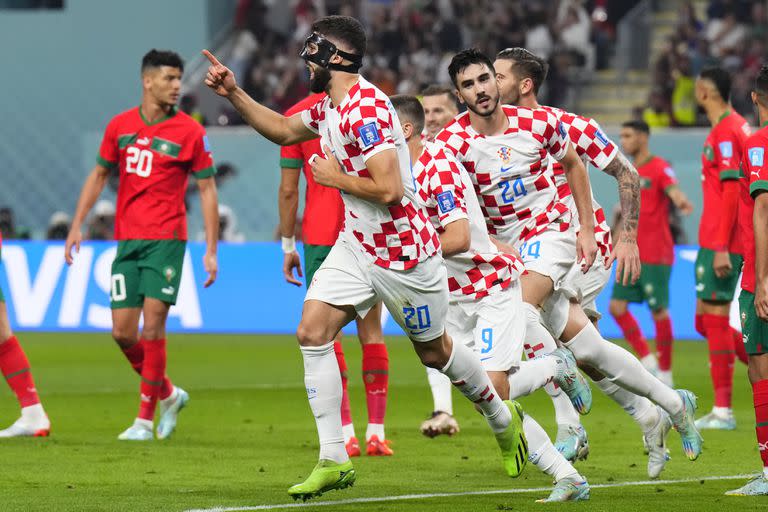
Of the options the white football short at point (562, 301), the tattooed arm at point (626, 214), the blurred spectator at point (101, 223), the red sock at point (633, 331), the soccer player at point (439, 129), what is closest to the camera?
the white football short at point (562, 301)

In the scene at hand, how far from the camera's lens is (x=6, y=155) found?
25547mm

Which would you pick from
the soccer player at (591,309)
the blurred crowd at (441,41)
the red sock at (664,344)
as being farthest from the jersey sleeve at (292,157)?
the blurred crowd at (441,41)

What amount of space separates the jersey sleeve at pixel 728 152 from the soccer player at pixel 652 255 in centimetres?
305

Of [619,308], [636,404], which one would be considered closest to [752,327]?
[636,404]

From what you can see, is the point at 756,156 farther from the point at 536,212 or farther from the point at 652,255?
the point at 652,255

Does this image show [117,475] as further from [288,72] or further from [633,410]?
[288,72]

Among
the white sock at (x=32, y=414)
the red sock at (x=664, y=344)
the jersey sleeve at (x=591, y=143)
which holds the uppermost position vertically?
the jersey sleeve at (x=591, y=143)

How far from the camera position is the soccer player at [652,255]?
13359 mm

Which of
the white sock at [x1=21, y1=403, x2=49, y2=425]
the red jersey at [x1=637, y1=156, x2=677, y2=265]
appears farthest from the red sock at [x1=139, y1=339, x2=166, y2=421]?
the red jersey at [x1=637, y1=156, x2=677, y2=265]

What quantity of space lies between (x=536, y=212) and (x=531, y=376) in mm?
963

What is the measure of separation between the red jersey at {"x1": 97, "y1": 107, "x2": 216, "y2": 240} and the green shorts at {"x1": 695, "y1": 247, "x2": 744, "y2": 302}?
3577 millimetres

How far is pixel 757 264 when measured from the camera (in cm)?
661

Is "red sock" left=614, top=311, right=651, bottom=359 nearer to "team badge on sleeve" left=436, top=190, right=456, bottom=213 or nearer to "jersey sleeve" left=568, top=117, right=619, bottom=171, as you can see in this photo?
"jersey sleeve" left=568, top=117, right=619, bottom=171

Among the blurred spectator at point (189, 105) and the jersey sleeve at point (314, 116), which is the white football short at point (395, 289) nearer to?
the jersey sleeve at point (314, 116)
